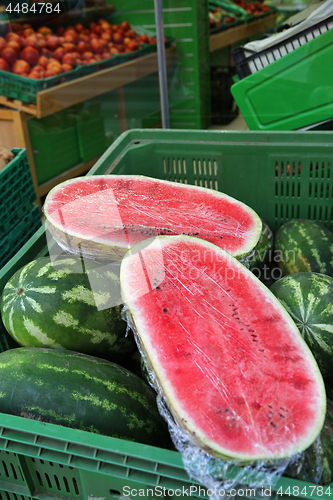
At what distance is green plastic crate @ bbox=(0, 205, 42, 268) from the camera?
5.61 ft

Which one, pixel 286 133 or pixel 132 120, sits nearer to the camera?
pixel 286 133

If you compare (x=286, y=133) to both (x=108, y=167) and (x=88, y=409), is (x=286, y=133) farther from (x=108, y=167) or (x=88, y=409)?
(x=88, y=409)

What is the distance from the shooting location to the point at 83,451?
2.49 ft

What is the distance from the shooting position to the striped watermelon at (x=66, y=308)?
1.05 metres

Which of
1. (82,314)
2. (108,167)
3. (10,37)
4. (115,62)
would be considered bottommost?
(82,314)

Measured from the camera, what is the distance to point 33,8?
114 inches

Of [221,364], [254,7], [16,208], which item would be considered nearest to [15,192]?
[16,208]

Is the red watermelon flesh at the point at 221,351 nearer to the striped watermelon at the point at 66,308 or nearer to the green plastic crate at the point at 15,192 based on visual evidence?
the striped watermelon at the point at 66,308

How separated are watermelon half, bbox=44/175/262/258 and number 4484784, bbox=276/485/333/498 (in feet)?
1.83

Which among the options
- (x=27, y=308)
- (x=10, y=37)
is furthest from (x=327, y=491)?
(x=10, y=37)

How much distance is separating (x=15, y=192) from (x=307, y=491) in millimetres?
1611

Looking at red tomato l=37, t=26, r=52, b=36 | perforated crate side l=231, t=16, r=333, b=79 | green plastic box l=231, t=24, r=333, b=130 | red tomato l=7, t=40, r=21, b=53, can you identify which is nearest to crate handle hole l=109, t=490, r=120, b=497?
green plastic box l=231, t=24, r=333, b=130

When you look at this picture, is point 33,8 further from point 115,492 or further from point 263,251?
point 115,492

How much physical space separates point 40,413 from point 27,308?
282 mm
